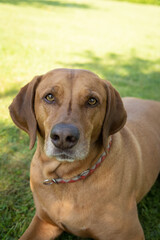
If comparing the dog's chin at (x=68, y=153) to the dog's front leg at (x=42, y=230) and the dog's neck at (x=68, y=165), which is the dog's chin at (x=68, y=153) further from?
the dog's front leg at (x=42, y=230)

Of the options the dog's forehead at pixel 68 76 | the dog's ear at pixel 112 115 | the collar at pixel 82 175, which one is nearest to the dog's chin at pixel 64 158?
the collar at pixel 82 175

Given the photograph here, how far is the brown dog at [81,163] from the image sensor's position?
265 centimetres

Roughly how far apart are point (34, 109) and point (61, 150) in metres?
0.64

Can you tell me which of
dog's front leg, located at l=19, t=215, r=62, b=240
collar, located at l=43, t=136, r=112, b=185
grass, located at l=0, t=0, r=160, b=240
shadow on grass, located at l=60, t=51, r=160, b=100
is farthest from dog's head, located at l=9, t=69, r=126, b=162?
shadow on grass, located at l=60, t=51, r=160, b=100

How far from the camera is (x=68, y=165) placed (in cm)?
279

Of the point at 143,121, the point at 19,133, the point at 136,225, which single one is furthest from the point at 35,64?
the point at 136,225

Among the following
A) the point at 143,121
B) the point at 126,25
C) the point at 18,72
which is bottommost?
the point at 126,25

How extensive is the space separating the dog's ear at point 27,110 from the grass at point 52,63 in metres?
1.20

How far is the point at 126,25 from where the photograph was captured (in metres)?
19.5

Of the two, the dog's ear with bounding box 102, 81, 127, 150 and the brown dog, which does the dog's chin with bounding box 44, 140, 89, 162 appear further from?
the dog's ear with bounding box 102, 81, 127, 150

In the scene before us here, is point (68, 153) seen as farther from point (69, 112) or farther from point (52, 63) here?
point (52, 63)

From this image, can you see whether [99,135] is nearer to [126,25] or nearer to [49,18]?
[49,18]

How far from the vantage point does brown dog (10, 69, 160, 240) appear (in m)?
2.65

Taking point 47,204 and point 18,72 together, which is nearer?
point 47,204
